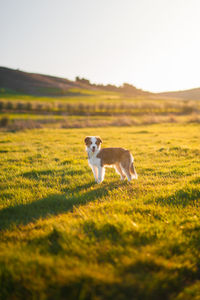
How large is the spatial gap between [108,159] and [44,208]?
2.45 metres

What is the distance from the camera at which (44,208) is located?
A: 4.42 m

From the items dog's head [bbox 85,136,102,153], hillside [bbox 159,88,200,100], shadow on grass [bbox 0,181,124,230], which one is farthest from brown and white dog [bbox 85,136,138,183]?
hillside [bbox 159,88,200,100]

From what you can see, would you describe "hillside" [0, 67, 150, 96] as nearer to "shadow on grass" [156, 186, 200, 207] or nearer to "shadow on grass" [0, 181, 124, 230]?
"shadow on grass" [0, 181, 124, 230]

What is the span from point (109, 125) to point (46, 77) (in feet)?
291

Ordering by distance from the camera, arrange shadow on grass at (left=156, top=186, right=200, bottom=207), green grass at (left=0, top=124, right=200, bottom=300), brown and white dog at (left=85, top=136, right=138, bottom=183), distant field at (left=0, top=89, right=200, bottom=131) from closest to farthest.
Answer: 1. green grass at (left=0, top=124, right=200, bottom=300)
2. shadow on grass at (left=156, top=186, right=200, bottom=207)
3. brown and white dog at (left=85, top=136, right=138, bottom=183)
4. distant field at (left=0, top=89, right=200, bottom=131)

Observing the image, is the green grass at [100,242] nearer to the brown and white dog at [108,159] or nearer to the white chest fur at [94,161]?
the brown and white dog at [108,159]

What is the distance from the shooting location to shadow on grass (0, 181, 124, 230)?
12.8ft

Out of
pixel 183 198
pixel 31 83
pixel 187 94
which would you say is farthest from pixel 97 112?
pixel 187 94

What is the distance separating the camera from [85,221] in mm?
3418

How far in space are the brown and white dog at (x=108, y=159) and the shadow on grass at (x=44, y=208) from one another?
985mm

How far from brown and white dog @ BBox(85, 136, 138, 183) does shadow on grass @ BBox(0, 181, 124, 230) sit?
985 mm

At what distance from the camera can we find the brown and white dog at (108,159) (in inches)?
236

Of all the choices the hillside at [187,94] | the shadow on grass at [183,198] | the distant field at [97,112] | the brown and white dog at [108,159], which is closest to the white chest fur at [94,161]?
the brown and white dog at [108,159]

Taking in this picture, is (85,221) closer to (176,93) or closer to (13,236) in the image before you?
(13,236)
